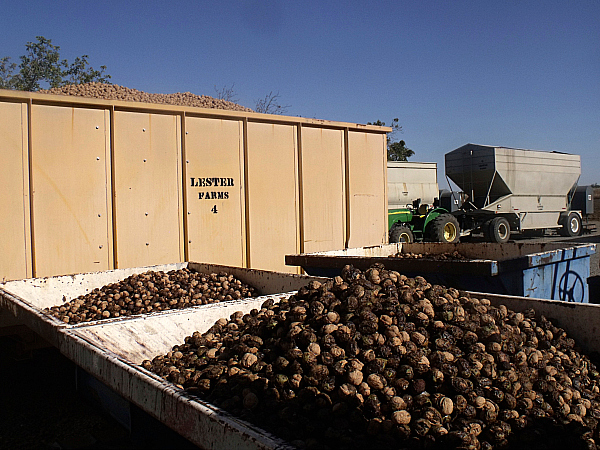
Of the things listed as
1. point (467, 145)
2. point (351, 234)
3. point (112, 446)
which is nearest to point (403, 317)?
point (112, 446)

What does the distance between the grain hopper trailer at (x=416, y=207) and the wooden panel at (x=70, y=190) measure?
7.92 meters

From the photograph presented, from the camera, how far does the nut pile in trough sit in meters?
Result: 3.87

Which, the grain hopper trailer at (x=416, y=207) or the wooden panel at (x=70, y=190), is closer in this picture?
the wooden panel at (x=70, y=190)

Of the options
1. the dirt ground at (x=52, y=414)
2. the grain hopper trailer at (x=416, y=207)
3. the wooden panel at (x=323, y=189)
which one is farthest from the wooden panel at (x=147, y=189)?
the grain hopper trailer at (x=416, y=207)

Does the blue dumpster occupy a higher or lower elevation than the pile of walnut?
higher

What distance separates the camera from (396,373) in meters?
2.05

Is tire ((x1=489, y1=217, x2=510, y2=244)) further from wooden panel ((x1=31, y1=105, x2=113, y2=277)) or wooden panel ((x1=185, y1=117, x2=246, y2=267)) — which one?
wooden panel ((x1=31, y1=105, x2=113, y2=277))

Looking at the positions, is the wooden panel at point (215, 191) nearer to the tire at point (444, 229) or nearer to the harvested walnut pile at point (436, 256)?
the harvested walnut pile at point (436, 256)

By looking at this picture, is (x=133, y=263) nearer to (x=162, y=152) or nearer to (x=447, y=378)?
(x=162, y=152)

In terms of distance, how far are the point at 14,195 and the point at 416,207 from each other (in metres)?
11.6

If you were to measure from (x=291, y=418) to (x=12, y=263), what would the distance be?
4313mm

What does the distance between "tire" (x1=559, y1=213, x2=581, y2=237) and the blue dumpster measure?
1468 centimetres

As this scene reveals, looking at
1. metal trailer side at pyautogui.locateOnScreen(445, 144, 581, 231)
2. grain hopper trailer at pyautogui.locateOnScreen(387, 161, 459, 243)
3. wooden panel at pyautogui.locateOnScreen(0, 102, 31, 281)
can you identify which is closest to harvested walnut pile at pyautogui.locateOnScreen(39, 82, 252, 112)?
grain hopper trailer at pyautogui.locateOnScreen(387, 161, 459, 243)

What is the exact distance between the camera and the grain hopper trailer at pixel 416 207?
1288 cm
